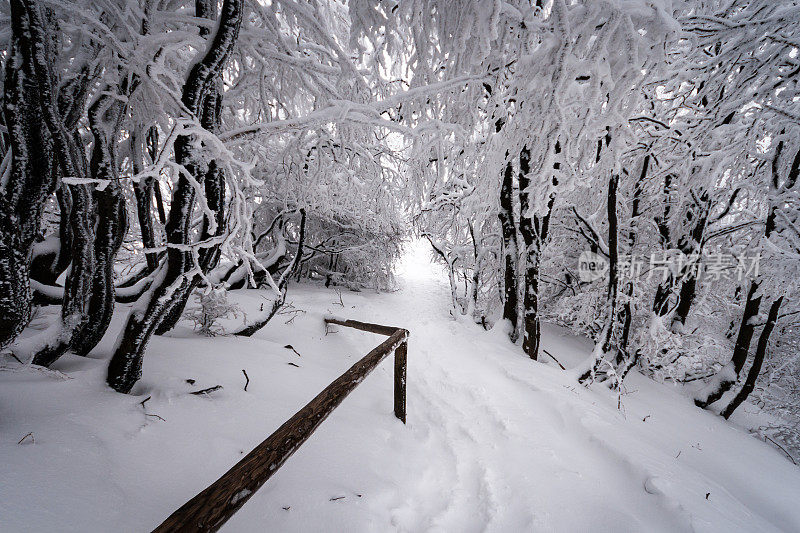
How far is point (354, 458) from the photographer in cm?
241

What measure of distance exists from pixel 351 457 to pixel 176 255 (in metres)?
2.17

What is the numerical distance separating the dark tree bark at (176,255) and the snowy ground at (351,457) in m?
0.22

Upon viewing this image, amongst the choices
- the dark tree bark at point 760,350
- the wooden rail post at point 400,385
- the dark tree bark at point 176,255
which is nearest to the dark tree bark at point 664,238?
the dark tree bark at point 760,350

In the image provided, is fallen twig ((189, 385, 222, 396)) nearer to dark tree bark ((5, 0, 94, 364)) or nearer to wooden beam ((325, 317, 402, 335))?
Result: dark tree bark ((5, 0, 94, 364))

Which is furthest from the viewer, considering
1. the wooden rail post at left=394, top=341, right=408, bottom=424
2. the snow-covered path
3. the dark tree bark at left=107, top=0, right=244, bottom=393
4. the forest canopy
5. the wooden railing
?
the wooden rail post at left=394, top=341, right=408, bottom=424

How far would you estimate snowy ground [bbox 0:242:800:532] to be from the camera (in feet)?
4.96

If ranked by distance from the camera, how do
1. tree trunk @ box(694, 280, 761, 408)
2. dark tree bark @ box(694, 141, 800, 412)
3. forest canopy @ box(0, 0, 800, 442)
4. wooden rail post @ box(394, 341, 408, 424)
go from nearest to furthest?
forest canopy @ box(0, 0, 800, 442)
wooden rail post @ box(394, 341, 408, 424)
dark tree bark @ box(694, 141, 800, 412)
tree trunk @ box(694, 280, 761, 408)

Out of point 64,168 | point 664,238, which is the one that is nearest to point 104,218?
point 64,168

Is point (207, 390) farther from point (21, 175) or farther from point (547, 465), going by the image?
point (547, 465)

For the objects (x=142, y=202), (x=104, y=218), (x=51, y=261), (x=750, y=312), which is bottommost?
(x=750, y=312)
